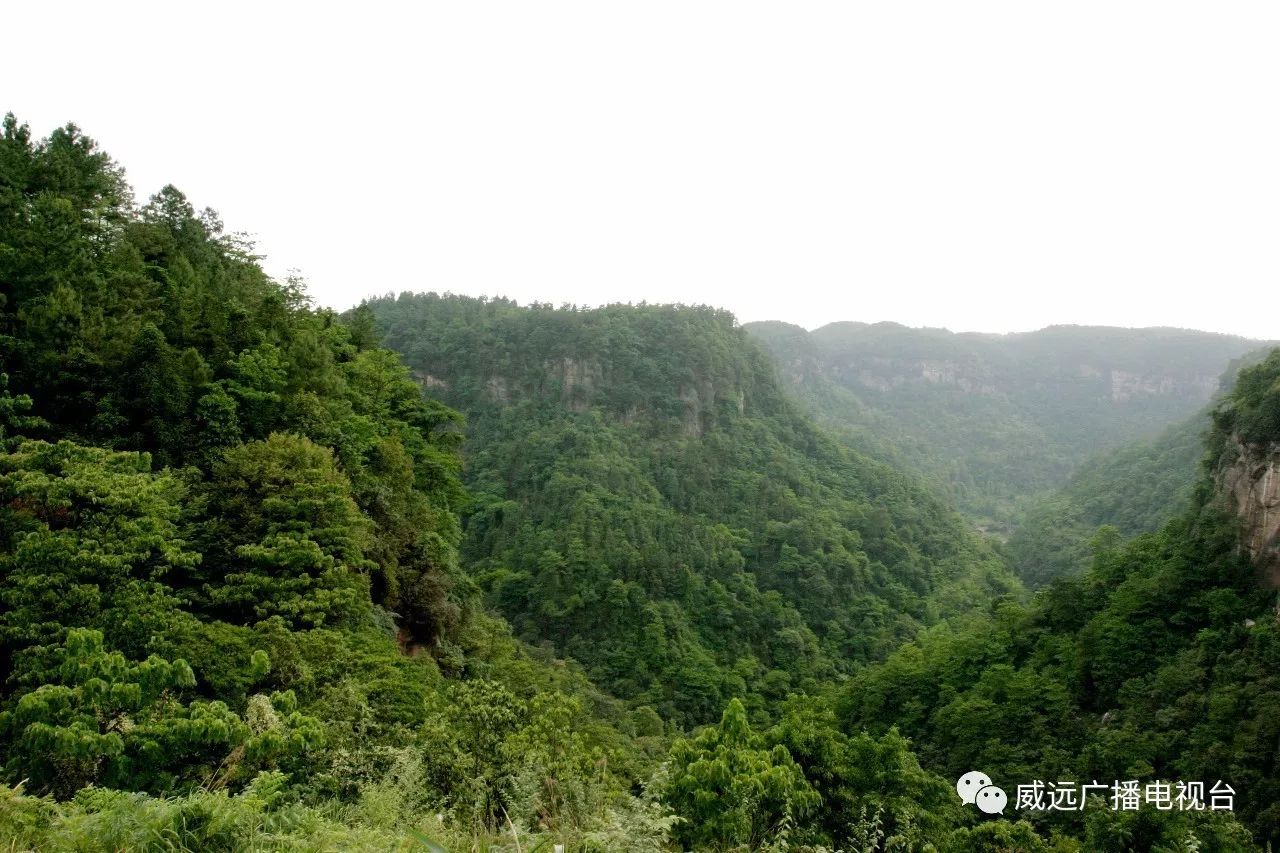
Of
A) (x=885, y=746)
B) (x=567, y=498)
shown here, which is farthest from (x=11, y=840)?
(x=567, y=498)

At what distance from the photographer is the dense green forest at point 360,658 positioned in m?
6.89

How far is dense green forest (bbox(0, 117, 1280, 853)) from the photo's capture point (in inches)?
271

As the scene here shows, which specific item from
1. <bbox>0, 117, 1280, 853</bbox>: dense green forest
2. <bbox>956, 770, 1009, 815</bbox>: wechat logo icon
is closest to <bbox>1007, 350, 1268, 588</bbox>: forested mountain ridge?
<bbox>0, 117, 1280, 853</bbox>: dense green forest

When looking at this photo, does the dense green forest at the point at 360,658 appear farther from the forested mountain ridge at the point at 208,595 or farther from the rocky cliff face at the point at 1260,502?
the rocky cliff face at the point at 1260,502

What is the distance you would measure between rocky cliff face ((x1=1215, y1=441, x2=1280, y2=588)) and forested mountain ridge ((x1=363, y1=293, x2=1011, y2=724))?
2323cm

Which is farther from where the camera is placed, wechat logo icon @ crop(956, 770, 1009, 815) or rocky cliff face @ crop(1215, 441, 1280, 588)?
rocky cliff face @ crop(1215, 441, 1280, 588)

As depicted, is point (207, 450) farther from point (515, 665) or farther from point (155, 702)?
point (515, 665)

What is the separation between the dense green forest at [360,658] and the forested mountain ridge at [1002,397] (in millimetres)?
97383

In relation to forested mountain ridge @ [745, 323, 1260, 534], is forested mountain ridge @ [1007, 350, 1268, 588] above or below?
below

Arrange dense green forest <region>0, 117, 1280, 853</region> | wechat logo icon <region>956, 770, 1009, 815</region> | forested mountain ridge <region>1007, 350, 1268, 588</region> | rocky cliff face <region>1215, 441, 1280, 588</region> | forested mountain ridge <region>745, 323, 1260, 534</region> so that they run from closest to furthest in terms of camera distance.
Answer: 1. dense green forest <region>0, 117, 1280, 853</region>
2. wechat logo icon <region>956, 770, 1009, 815</region>
3. rocky cliff face <region>1215, 441, 1280, 588</region>
4. forested mountain ridge <region>1007, 350, 1268, 588</region>
5. forested mountain ridge <region>745, 323, 1260, 534</region>

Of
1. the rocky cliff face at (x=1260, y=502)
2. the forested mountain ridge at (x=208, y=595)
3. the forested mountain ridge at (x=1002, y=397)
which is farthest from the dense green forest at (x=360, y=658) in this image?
the forested mountain ridge at (x=1002, y=397)

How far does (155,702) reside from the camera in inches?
296

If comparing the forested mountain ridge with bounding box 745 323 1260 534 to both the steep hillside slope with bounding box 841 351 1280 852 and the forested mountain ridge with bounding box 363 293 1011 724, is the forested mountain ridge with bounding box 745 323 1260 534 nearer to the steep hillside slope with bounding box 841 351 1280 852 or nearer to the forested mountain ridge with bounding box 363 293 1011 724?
the forested mountain ridge with bounding box 363 293 1011 724

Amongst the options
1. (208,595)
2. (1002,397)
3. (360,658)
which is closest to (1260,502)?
(360,658)
